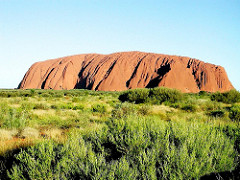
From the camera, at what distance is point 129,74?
6488 centimetres

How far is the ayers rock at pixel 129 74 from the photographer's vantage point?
6012 cm

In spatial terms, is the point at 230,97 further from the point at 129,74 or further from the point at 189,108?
the point at 129,74

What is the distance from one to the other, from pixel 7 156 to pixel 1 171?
614 mm

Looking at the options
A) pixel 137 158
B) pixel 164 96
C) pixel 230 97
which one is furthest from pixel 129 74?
pixel 137 158

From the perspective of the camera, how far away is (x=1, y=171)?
3736 millimetres

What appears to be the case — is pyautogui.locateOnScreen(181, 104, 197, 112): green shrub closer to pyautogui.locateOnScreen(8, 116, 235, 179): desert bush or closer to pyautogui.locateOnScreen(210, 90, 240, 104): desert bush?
pyautogui.locateOnScreen(210, 90, 240, 104): desert bush

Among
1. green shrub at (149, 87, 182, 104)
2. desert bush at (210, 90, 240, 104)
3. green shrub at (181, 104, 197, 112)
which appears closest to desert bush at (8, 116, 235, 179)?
green shrub at (181, 104, 197, 112)

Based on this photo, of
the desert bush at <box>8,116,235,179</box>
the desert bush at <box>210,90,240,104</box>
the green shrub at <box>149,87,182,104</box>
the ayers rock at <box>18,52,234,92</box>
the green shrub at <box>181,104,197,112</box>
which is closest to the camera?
the desert bush at <box>8,116,235,179</box>

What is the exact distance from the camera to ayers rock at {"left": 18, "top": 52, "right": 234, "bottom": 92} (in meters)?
60.1

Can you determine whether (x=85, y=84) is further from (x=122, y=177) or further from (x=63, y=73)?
(x=122, y=177)

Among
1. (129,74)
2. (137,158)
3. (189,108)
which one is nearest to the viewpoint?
(137,158)

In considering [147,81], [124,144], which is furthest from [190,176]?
[147,81]

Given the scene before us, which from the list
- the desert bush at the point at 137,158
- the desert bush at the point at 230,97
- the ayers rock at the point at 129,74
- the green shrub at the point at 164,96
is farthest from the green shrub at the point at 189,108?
the ayers rock at the point at 129,74

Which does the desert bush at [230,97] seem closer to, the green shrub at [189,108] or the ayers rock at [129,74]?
the green shrub at [189,108]
